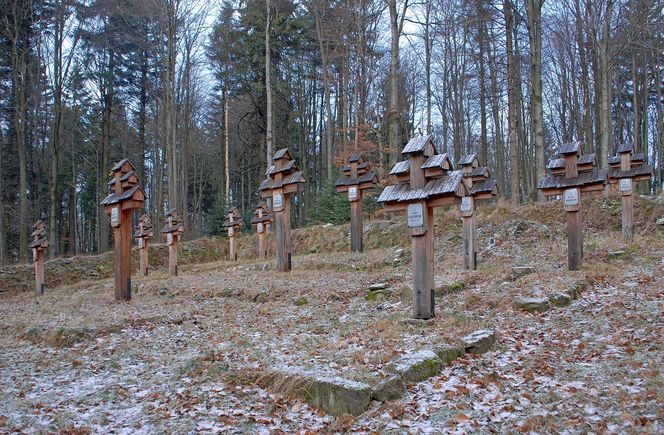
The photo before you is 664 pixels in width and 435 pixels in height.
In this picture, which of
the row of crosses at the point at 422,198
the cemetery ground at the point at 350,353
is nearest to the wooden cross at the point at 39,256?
the cemetery ground at the point at 350,353

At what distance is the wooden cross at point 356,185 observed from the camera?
15477 mm

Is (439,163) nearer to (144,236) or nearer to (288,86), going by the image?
(144,236)

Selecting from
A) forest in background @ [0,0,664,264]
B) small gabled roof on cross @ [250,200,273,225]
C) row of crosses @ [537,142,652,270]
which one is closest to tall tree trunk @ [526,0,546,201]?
forest in background @ [0,0,664,264]

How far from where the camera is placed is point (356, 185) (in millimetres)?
15516

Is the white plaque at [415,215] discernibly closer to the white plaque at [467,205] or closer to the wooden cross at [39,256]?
the white plaque at [467,205]

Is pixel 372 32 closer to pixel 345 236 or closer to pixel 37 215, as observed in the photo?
pixel 345 236

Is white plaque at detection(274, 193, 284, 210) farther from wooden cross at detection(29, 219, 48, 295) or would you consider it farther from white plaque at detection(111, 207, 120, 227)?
wooden cross at detection(29, 219, 48, 295)

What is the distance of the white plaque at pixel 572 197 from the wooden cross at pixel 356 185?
6.47 meters

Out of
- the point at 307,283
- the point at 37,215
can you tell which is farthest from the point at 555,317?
the point at 37,215

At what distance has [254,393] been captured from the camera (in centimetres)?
488

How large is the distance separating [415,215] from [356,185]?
8438 mm

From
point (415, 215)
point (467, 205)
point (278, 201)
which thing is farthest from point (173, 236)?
point (415, 215)

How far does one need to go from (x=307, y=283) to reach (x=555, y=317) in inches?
232

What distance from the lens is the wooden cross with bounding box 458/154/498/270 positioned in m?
11.9
